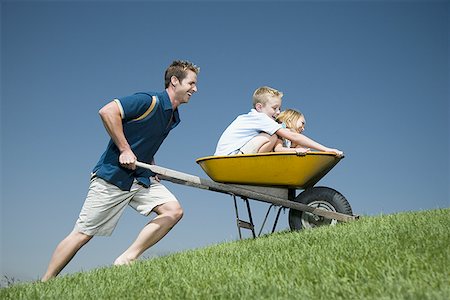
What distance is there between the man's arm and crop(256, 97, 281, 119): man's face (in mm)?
1388

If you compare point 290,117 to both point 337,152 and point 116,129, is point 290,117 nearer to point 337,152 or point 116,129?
point 337,152

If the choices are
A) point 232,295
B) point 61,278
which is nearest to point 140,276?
point 61,278

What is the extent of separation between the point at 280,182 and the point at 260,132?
1.62 feet

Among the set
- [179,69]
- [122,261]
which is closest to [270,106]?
[179,69]

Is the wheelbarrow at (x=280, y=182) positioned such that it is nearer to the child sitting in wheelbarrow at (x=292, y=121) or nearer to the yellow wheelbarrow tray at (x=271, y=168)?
the yellow wheelbarrow tray at (x=271, y=168)

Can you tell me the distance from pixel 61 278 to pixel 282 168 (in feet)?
6.73

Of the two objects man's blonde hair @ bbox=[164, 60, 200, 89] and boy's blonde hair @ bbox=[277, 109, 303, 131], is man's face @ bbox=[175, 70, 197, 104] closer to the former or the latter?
man's blonde hair @ bbox=[164, 60, 200, 89]

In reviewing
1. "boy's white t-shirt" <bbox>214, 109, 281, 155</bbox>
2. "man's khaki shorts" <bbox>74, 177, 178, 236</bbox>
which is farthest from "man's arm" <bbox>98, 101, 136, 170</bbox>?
"boy's white t-shirt" <bbox>214, 109, 281, 155</bbox>

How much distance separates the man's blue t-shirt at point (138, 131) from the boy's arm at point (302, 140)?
1.01m

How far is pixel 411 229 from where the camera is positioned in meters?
3.79

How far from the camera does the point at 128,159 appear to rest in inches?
160

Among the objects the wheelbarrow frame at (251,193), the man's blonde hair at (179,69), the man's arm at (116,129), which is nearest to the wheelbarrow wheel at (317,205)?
the wheelbarrow frame at (251,193)

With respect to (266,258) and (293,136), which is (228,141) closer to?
(293,136)

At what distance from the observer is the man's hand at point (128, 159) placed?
4.06m
